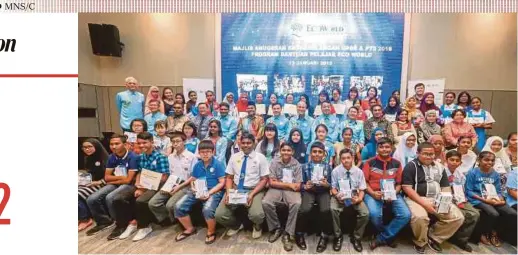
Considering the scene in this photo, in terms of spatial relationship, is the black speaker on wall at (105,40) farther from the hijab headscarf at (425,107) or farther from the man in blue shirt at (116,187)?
the hijab headscarf at (425,107)

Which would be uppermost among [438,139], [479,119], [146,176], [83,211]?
[479,119]

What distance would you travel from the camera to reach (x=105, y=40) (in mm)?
1697

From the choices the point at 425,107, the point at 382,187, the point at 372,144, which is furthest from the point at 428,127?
the point at 382,187

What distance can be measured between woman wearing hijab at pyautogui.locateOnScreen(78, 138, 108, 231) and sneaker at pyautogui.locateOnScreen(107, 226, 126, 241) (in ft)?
0.52

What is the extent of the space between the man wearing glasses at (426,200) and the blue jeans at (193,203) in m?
1.14

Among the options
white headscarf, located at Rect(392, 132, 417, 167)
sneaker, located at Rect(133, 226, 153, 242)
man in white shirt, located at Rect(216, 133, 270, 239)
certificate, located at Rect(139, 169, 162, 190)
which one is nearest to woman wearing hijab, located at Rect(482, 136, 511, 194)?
white headscarf, located at Rect(392, 132, 417, 167)

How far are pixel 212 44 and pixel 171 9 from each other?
30 cm

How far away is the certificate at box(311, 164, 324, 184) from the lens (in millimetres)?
1772

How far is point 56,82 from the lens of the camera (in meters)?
1.56

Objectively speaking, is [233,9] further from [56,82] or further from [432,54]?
[432,54]

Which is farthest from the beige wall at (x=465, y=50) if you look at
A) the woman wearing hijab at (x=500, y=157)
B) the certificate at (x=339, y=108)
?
the certificate at (x=339, y=108)

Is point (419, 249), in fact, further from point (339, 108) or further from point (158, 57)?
point (158, 57)

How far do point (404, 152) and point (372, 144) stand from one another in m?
0.20

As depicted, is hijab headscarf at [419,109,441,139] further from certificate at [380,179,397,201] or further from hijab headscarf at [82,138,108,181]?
hijab headscarf at [82,138,108,181]
